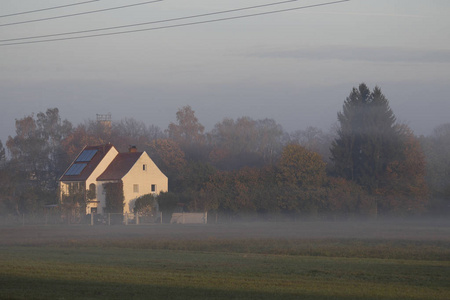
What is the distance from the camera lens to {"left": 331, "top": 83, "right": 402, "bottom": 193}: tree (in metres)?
76.8

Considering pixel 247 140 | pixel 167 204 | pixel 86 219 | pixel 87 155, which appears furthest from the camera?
pixel 247 140

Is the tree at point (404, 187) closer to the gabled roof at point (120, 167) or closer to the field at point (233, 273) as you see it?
the gabled roof at point (120, 167)

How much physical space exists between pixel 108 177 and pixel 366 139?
107ft

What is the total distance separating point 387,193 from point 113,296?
64019 mm

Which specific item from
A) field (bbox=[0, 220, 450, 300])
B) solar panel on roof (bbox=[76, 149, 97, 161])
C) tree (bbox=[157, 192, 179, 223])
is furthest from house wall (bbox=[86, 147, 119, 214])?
field (bbox=[0, 220, 450, 300])

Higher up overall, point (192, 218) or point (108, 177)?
point (108, 177)

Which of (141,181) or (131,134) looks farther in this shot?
(131,134)

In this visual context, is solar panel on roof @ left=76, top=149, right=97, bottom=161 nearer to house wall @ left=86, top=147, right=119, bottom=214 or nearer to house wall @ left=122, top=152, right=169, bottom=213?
house wall @ left=86, top=147, right=119, bottom=214

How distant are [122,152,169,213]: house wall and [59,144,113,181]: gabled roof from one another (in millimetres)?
4987

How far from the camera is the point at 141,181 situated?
7556 cm

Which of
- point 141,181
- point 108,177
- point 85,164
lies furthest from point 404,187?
point 85,164

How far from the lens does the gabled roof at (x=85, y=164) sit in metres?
76.0

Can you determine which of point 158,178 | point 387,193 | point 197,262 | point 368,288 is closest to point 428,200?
point 387,193

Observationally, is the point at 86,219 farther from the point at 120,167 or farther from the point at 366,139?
the point at 366,139
